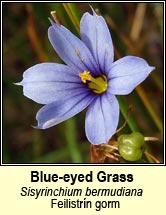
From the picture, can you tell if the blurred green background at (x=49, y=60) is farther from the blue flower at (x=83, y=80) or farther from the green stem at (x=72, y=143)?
the blue flower at (x=83, y=80)

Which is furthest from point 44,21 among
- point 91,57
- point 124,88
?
point 124,88

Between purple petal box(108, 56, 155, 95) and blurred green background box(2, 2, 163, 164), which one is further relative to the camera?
blurred green background box(2, 2, 163, 164)

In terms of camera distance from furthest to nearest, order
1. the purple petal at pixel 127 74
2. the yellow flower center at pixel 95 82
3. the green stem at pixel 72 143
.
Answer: the green stem at pixel 72 143 < the yellow flower center at pixel 95 82 < the purple petal at pixel 127 74

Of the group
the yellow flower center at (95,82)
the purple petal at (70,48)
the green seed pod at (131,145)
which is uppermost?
the purple petal at (70,48)

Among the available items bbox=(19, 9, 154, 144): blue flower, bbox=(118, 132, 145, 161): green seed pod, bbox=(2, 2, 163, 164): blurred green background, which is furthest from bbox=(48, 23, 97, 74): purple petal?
bbox=(2, 2, 163, 164): blurred green background

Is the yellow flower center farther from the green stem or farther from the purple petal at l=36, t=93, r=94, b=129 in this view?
the green stem

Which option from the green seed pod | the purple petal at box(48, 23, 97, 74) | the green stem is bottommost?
the green stem

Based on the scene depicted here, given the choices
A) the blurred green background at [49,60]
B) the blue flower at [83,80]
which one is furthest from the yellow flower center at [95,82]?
the blurred green background at [49,60]
